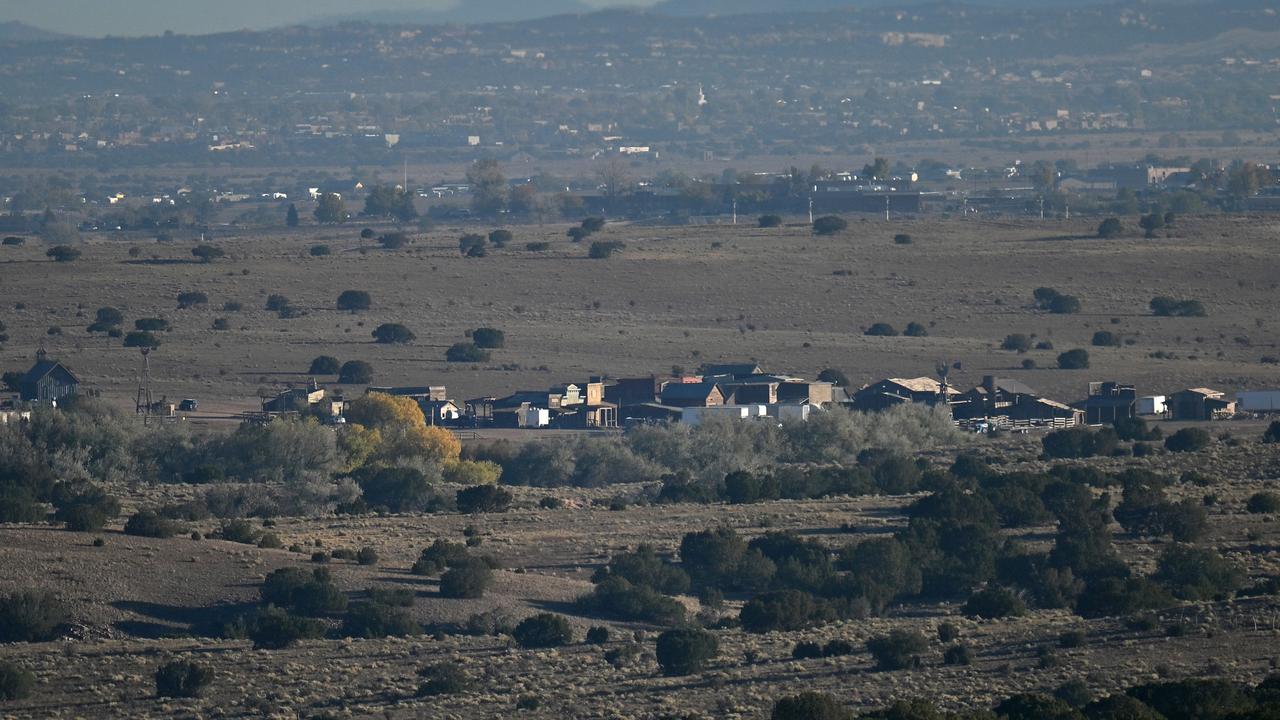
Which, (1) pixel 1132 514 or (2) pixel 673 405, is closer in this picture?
(1) pixel 1132 514

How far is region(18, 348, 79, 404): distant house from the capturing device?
6319 cm

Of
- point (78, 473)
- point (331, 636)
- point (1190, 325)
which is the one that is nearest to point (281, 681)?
point (331, 636)

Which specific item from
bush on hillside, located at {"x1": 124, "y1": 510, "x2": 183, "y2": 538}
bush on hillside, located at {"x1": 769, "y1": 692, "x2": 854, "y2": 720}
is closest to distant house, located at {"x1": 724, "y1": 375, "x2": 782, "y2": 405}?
bush on hillside, located at {"x1": 124, "y1": 510, "x2": 183, "y2": 538}

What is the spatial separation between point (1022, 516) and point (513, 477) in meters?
15.8

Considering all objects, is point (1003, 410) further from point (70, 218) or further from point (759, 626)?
point (70, 218)

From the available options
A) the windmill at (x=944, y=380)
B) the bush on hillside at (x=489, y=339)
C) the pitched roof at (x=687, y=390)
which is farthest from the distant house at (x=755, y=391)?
the bush on hillside at (x=489, y=339)

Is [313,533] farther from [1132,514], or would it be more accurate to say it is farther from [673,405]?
[673,405]

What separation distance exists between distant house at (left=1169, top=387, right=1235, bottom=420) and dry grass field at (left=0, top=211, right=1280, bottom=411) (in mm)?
3458

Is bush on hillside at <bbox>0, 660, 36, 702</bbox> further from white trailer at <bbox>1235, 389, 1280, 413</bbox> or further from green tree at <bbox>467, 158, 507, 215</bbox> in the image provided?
green tree at <bbox>467, 158, 507, 215</bbox>

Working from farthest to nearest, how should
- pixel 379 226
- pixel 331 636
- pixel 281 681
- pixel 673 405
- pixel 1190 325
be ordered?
pixel 379 226, pixel 1190 325, pixel 673 405, pixel 331 636, pixel 281 681

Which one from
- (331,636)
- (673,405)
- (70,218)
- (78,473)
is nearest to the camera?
(331,636)

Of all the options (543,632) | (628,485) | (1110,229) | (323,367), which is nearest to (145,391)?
(323,367)

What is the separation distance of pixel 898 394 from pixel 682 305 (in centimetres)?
1802

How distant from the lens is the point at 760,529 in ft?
137
